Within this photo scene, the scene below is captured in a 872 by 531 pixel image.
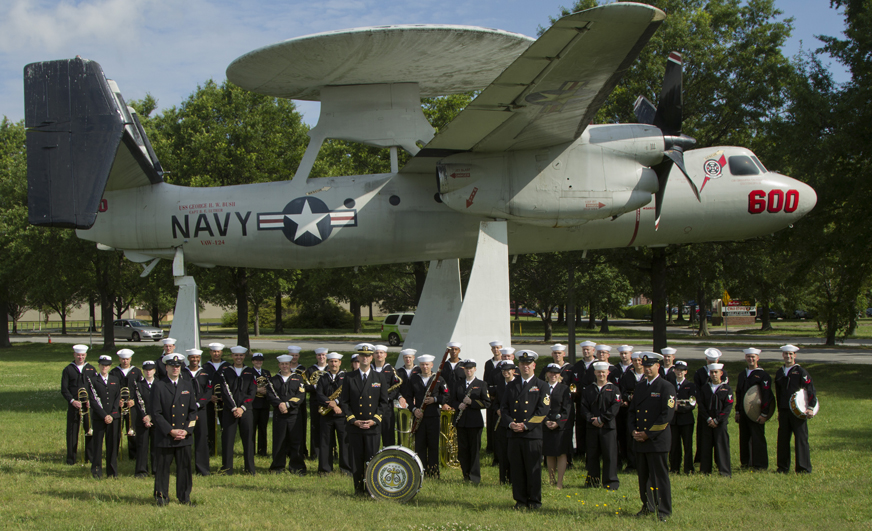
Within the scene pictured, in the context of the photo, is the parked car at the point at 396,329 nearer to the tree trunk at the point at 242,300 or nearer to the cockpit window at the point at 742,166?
the tree trunk at the point at 242,300

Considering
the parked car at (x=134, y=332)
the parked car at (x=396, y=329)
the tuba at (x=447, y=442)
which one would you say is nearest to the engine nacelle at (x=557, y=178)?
the tuba at (x=447, y=442)

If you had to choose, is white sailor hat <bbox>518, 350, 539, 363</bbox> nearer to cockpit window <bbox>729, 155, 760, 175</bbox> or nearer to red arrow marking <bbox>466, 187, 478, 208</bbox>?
red arrow marking <bbox>466, 187, 478, 208</bbox>

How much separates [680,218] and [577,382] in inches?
173

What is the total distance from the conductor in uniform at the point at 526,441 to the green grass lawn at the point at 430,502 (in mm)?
230

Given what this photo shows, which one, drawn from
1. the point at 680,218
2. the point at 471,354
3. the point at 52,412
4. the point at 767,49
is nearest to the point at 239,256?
the point at 471,354

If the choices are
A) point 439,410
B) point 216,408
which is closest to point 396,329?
point 216,408

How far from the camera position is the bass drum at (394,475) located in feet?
23.4

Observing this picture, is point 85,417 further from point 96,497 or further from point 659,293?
point 659,293

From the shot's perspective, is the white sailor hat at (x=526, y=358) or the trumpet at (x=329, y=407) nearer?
the white sailor hat at (x=526, y=358)

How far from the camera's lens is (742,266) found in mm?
20359

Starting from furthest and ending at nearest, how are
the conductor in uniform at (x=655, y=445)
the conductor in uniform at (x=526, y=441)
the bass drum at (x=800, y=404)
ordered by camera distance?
the bass drum at (x=800, y=404) < the conductor in uniform at (x=526, y=441) < the conductor in uniform at (x=655, y=445)

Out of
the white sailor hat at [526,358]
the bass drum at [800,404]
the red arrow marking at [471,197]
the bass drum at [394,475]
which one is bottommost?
the bass drum at [394,475]

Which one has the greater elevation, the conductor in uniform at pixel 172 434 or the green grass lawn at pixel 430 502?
the conductor in uniform at pixel 172 434

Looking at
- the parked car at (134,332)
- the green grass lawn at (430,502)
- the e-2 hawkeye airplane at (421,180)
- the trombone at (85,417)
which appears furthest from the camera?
the parked car at (134,332)
